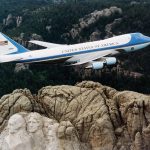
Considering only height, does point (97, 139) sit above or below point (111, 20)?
above

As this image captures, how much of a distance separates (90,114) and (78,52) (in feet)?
148

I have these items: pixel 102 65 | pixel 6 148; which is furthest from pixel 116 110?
pixel 102 65

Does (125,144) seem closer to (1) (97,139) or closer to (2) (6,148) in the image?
(1) (97,139)

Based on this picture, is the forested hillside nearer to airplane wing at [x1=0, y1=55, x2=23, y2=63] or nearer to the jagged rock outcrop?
airplane wing at [x1=0, y1=55, x2=23, y2=63]

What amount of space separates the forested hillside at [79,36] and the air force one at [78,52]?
5.82 meters

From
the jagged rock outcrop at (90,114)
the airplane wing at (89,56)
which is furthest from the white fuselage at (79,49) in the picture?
the jagged rock outcrop at (90,114)

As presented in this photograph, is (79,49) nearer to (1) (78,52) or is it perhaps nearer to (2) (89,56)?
(1) (78,52)

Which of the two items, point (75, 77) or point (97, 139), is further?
point (75, 77)

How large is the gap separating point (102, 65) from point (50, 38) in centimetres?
6174

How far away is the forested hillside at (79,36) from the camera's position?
10681 cm

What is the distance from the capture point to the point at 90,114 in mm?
58250

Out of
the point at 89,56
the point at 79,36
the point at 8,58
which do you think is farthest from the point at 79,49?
the point at 79,36

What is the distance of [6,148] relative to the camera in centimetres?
5666

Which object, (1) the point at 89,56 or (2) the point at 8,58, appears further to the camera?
(1) the point at 89,56
